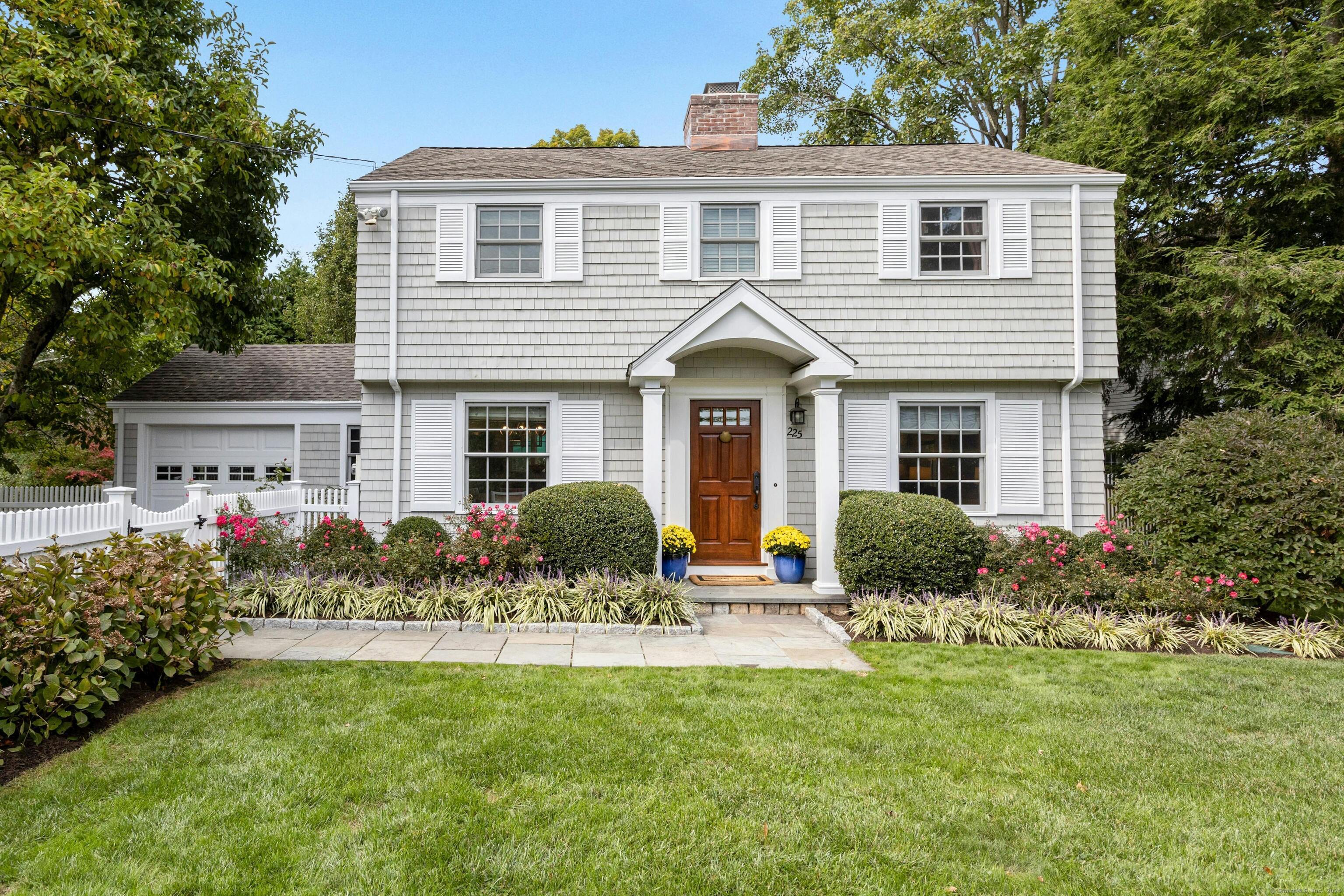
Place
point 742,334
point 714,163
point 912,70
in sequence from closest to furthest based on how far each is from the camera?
point 742,334 → point 714,163 → point 912,70

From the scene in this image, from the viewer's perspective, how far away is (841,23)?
16.5m

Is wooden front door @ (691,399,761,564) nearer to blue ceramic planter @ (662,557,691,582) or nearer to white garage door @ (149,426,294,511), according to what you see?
blue ceramic planter @ (662,557,691,582)

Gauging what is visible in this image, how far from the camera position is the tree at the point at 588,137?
69.9 ft

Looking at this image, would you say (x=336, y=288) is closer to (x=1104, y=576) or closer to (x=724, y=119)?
(x=724, y=119)

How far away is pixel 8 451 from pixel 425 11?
1244 centimetres

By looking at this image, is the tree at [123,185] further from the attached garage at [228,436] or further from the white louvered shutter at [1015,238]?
the white louvered shutter at [1015,238]

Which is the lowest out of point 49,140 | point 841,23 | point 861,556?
point 861,556

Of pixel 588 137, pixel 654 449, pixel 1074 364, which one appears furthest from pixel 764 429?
pixel 588 137

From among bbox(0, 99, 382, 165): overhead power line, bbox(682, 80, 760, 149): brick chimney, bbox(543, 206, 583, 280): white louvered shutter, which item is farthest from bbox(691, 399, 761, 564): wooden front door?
bbox(0, 99, 382, 165): overhead power line

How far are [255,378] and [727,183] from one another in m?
10.2

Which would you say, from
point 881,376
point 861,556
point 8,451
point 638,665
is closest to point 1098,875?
point 638,665

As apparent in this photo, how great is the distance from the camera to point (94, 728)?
3631mm

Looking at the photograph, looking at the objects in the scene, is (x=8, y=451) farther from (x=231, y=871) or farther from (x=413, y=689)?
(x=231, y=871)

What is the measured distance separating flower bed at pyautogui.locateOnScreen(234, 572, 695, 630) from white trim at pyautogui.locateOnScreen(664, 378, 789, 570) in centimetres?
213
